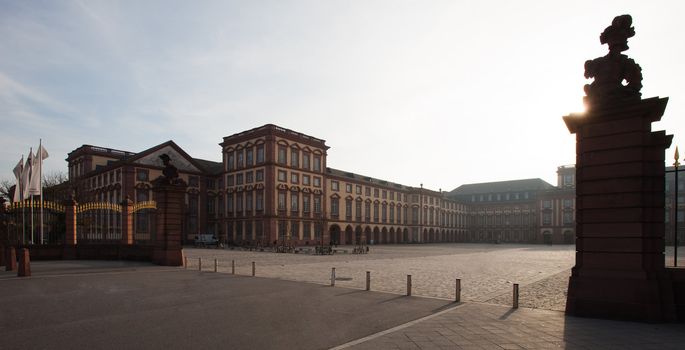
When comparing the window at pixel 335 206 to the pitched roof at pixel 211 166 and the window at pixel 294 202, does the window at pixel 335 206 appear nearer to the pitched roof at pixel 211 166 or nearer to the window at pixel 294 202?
the window at pixel 294 202

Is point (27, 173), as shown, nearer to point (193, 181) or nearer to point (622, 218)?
point (622, 218)

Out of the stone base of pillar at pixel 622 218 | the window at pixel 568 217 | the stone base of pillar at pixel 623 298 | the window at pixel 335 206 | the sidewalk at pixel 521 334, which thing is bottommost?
the window at pixel 568 217

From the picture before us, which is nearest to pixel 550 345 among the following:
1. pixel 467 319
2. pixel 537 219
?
pixel 467 319

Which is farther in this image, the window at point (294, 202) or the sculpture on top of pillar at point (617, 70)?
the window at point (294, 202)

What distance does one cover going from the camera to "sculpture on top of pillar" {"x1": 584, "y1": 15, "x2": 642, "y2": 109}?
368 inches

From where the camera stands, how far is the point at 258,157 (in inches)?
2319

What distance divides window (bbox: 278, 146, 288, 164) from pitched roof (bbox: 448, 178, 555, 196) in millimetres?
73983

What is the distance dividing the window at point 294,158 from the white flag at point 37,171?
37.0 meters

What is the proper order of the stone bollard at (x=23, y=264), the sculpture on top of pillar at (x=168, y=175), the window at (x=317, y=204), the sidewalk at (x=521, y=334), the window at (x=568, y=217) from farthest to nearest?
1. the window at (x=568, y=217)
2. the window at (x=317, y=204)
3. the sculpture on top of pillar at (x=168, y=175)
4. the stone bollard at (x=23, y=264)
5. the sidewalk at (x=521, y=334)

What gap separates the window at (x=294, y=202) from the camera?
2365 inches

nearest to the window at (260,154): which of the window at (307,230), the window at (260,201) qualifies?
the window at (260,201)

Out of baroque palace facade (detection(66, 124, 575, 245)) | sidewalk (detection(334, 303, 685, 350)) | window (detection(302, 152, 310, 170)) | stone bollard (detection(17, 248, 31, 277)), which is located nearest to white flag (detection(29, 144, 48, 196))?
stone bollard (detection(17, 248, 31, 277))

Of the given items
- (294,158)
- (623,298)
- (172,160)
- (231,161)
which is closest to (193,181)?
(172,160)

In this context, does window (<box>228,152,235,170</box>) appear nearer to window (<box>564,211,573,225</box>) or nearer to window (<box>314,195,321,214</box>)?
window (<box>314,195,321,214</box>)
